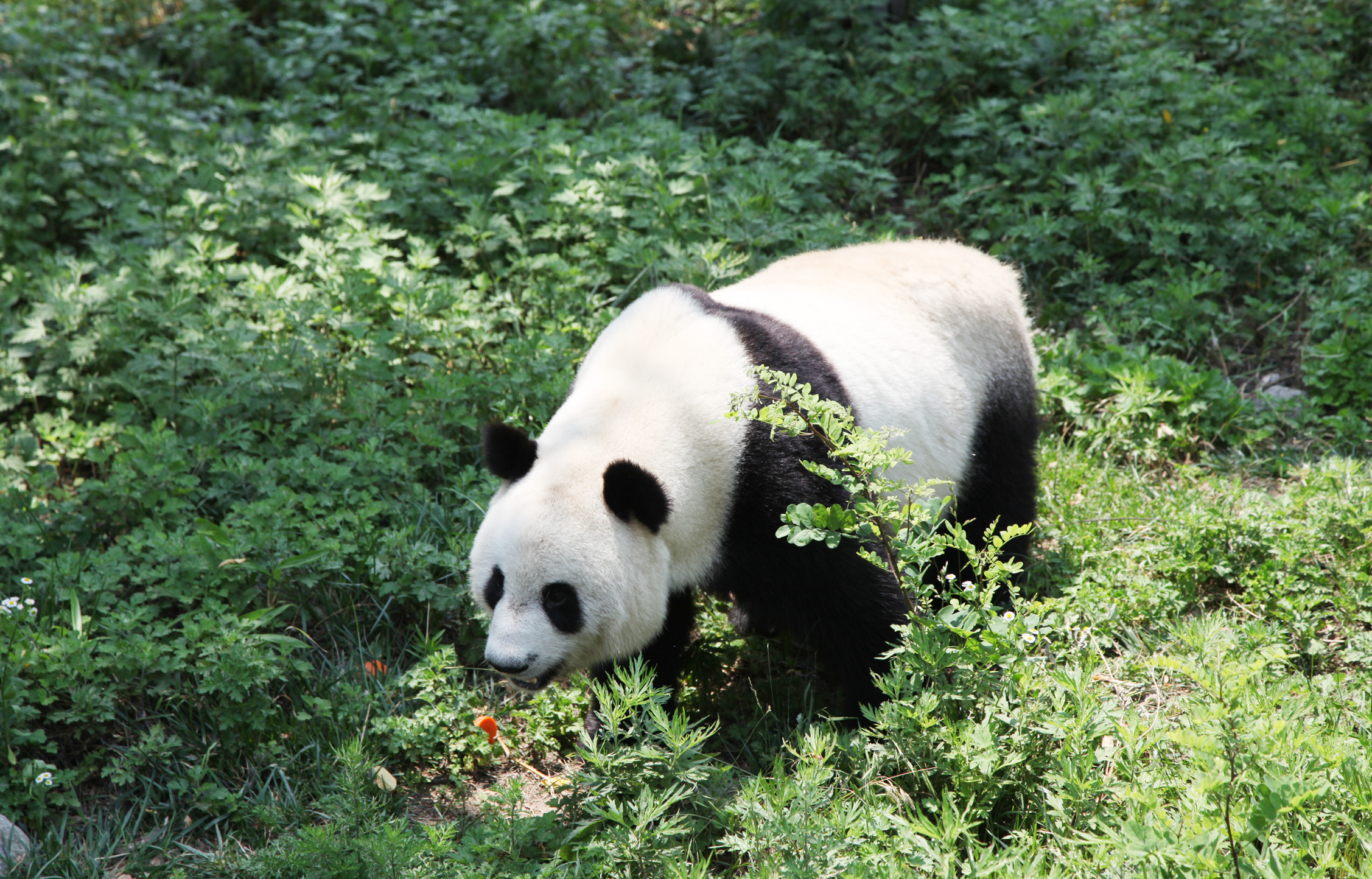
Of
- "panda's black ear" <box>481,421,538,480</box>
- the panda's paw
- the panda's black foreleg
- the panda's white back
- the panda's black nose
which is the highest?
the panda's white back

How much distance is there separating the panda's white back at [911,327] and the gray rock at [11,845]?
9.28 feet

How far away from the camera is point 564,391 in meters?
4.45

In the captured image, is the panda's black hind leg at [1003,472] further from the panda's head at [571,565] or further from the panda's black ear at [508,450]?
the panda's black ear at [508,450]

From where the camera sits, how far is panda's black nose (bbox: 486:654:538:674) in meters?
2.95

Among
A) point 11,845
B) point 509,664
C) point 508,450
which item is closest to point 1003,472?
point 508,450

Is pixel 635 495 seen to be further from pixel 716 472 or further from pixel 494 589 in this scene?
pixel 494 589

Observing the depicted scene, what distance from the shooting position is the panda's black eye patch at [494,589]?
3.08m

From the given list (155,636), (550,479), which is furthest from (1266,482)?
(155,636)

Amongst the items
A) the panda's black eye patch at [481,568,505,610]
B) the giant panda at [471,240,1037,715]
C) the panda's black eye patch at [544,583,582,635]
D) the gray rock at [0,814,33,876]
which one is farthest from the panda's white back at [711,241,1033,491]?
the gray rock at [0,814,33,876]

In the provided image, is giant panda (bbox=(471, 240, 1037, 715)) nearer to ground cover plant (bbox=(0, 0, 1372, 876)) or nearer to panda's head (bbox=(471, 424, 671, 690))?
panda's head (bbox=(471, 424, 671, 690))

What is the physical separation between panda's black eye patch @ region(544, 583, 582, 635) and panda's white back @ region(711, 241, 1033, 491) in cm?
115

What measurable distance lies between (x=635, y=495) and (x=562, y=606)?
1.31 feet

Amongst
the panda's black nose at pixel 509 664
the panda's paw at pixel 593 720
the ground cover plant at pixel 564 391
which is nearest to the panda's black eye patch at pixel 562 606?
the panda's black nose at pixel 509 664

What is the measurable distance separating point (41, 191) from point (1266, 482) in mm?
6793
